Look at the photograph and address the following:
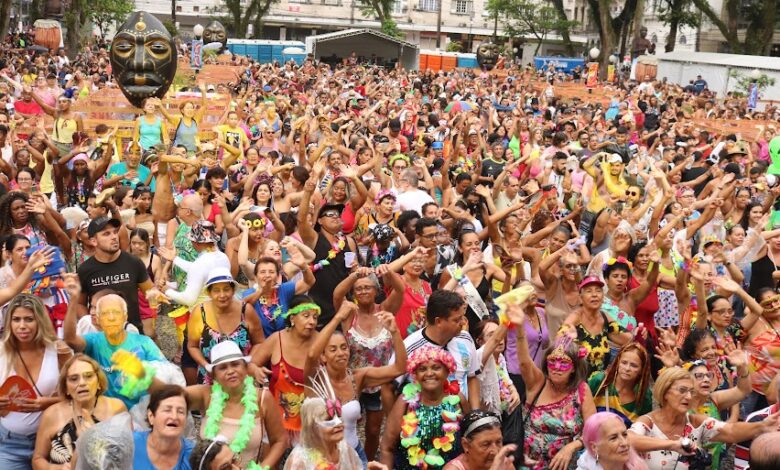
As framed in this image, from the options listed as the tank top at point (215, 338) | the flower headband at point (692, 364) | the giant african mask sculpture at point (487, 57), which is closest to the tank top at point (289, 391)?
the tank top at point (215, 338)

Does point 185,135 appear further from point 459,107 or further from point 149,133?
point 459,107

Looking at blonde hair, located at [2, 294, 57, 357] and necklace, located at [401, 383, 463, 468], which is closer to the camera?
necklace, located at [401, 383, 463, 468]

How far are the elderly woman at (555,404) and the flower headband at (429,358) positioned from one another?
0.37 m

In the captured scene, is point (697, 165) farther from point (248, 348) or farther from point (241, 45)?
point (241, 45)

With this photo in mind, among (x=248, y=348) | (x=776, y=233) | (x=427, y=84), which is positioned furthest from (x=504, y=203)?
(x=427, y=84)

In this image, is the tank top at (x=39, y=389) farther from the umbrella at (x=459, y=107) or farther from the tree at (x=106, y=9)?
the tree at (x=106, y=9)

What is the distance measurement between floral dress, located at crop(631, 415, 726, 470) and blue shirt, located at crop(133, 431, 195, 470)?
6.44 feet

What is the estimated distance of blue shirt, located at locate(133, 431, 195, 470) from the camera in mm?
3773

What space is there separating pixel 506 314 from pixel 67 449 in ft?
6.88

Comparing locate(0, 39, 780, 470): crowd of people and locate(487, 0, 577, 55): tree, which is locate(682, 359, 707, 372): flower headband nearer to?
locate(0, 39, 780, 470): crowd of people

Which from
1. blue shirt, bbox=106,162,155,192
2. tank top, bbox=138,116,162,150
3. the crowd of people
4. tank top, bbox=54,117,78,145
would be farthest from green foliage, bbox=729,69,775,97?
blue shirt, bbox=106,162,155,192

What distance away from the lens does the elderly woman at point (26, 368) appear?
435cm

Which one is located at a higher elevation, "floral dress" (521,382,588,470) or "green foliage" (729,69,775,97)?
"green foliage" (729,69,775,97)

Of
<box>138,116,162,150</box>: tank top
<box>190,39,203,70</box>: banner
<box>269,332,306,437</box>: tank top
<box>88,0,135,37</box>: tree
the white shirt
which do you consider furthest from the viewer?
<box>88,0,135,37</box>: tree
